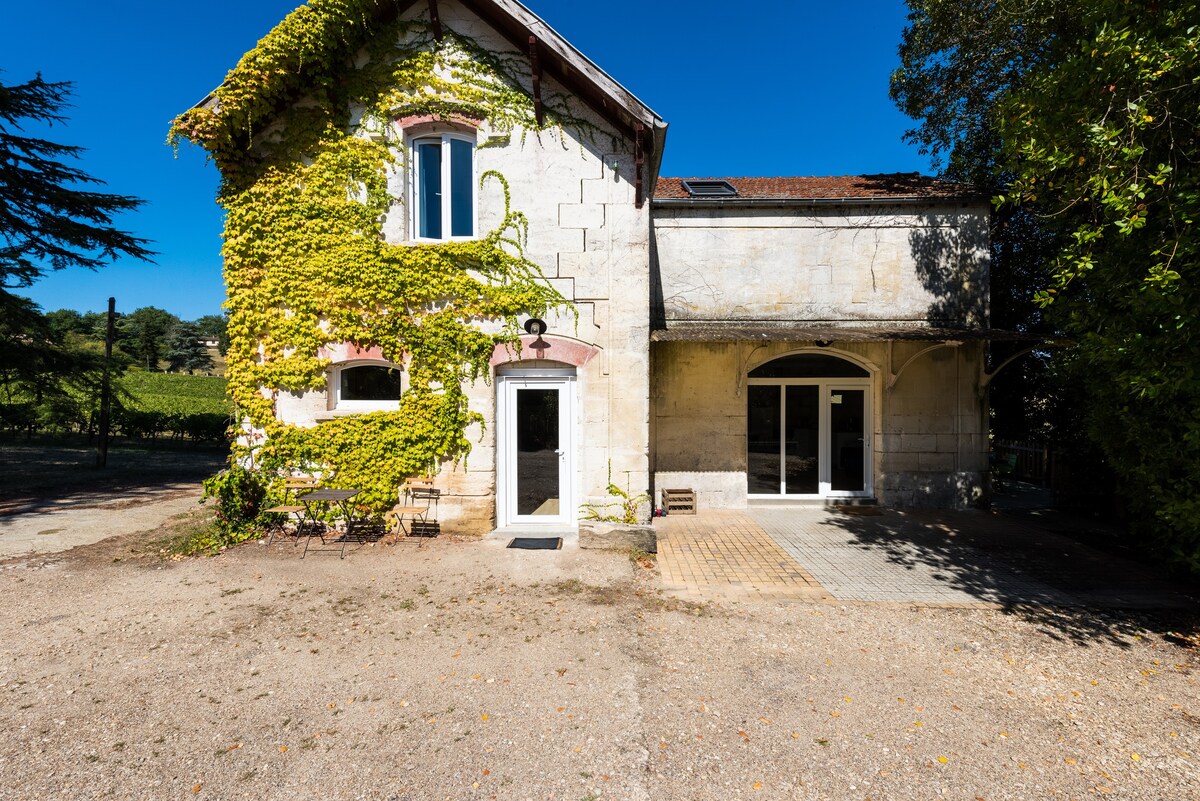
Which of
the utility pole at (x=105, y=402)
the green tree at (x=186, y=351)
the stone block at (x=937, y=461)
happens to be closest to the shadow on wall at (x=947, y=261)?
the stone block at (x=937, y=461)

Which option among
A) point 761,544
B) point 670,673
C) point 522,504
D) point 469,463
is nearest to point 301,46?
point 469,463

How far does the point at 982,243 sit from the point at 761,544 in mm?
7711

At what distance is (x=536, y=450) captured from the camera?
758cm

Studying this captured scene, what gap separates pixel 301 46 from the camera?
6.92 metres

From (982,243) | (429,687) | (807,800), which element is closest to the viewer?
(807,800)

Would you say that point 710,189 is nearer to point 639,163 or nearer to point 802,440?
point 639,163

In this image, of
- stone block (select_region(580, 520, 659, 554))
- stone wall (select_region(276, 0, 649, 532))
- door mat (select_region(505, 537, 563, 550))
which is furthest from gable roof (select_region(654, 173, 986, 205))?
door mat (select_region(505, 537, 563, 550))

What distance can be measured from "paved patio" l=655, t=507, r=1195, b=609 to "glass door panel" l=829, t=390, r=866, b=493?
1.19 m

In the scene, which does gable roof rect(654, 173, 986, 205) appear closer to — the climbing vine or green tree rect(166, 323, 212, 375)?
the climbing vine

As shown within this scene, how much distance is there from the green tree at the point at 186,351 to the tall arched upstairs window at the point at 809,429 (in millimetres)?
82478

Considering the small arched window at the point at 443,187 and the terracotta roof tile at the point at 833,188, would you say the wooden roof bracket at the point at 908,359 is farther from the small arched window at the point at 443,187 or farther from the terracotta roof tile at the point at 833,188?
the small arched window at the point at 443,187

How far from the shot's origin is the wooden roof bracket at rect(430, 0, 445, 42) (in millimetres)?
7156

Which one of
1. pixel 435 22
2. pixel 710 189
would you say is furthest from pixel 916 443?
pixel 435 22

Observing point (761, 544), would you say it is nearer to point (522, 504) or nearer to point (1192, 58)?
point (522, 504)
